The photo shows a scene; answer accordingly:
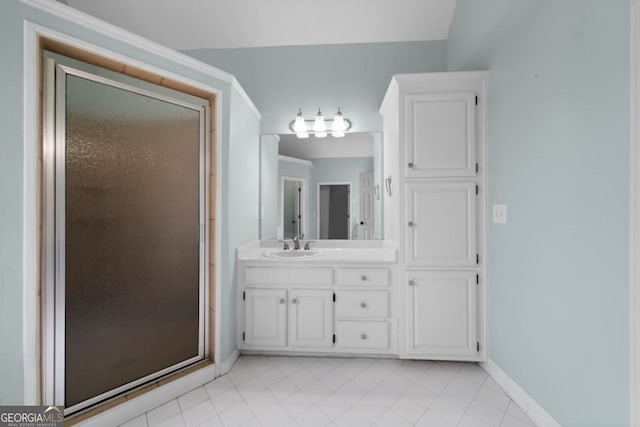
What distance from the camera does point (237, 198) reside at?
237 centimetres

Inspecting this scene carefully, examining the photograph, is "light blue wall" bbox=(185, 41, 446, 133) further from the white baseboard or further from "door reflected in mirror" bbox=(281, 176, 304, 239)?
the white baseboard

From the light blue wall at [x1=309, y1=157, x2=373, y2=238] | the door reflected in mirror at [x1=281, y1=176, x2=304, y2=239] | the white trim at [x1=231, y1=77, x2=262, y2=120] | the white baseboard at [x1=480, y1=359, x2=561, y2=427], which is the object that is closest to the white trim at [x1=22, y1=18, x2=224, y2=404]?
the white trim at [x1=231, y1=77, x2=262, y2=120]

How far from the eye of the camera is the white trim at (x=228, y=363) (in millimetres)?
2119

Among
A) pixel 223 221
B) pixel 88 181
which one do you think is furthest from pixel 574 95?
pixel 88 181

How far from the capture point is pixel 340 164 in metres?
2.91

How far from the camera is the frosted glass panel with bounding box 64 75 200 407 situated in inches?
59.7

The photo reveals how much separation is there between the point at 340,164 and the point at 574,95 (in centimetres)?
181

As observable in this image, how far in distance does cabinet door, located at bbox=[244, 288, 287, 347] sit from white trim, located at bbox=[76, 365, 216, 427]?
0.38m

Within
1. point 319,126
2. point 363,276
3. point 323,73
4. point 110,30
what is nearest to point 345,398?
point 363,276

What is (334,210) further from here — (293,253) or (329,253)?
(293,253)

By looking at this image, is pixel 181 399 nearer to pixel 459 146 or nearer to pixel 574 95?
pixel 459 146

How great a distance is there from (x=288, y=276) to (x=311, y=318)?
36 centimetres

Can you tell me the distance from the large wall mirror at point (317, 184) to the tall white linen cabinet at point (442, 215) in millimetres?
697

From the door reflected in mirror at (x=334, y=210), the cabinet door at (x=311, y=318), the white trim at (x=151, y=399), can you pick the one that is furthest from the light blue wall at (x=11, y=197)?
the door reflected in mirror at (x=334, y=210)
